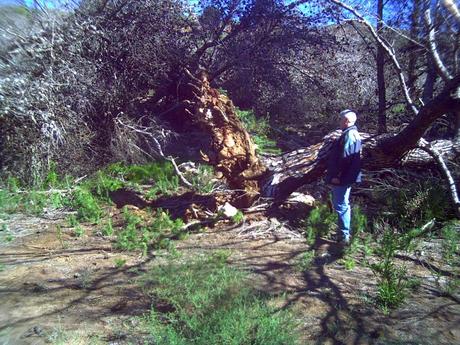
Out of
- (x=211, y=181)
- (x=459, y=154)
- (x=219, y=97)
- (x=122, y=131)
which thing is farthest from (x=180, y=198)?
(x=459, y=154)

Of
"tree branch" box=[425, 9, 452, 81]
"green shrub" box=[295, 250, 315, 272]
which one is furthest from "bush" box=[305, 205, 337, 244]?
"tree branch" box=[425, 9, 452, 81]

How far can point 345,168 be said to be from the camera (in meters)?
5.55

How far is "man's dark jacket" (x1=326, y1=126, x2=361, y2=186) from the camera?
18.1 feet

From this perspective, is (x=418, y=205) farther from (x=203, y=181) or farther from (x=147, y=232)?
(x=147, y=232)

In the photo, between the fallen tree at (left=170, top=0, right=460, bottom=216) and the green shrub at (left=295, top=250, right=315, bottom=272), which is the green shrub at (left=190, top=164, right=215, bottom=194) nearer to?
the fallen tree at (left=170, top=0, right=460, bottom=216)

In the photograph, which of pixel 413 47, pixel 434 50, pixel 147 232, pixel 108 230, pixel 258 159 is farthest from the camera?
pixel 413 47

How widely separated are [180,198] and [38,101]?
2.85 m

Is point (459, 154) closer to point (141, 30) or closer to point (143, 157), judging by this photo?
point (143, 157)

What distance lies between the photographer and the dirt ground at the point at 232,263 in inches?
152

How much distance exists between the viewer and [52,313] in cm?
411

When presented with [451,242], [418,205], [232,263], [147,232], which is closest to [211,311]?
[232,263]

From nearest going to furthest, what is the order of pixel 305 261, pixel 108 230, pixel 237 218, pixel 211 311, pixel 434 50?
pixel 211 311, pixel 305 261, pixel 108 230, pixel 434 50, pixel 237 218

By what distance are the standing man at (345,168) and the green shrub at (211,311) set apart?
66.1 inches

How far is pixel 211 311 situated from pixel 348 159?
8.76ft
